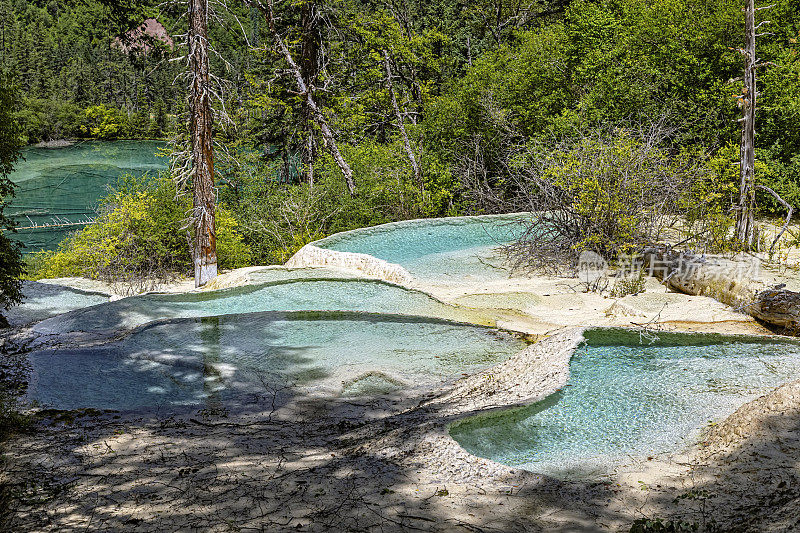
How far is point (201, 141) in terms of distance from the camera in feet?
39.0

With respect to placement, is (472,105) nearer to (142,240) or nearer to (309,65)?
(309,65)

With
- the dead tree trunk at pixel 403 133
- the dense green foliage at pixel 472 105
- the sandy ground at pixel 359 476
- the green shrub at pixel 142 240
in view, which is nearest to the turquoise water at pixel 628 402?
the sandy ground at pixel 359 476

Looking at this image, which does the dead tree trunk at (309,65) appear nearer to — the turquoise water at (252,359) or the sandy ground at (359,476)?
the turquoise water at (252,359)

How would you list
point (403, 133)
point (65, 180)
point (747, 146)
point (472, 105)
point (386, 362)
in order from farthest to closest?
1. point (65, 180)
2. point (472, 105)
3. point (403, 133)
4. point (747, 146)
5. point (386, 362)

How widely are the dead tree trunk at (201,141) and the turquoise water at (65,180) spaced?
1830 centimetres

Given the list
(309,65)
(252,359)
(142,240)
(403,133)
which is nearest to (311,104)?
(309,65)

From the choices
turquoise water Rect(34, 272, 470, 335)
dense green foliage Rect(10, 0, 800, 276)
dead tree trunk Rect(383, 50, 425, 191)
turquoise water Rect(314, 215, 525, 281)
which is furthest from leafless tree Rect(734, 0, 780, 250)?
dead tree trunk Rect(383, 50, 425, 191)

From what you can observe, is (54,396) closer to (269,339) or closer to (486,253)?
(269,339)

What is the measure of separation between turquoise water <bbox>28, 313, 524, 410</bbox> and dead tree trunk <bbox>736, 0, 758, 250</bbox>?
540 centimetres

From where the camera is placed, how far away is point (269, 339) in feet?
25.5

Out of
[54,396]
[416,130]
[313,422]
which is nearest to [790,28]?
[416,130]

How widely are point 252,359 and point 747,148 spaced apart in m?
8.41

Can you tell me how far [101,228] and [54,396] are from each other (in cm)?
1019

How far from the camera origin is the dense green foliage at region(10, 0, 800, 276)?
14.1m
